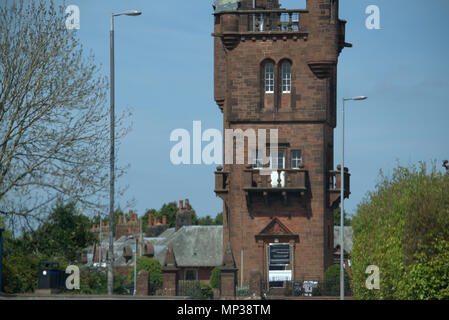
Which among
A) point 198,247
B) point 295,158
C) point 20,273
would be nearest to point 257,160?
point 295,158

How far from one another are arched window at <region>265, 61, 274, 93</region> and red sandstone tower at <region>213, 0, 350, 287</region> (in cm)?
7

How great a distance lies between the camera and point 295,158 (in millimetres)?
62125

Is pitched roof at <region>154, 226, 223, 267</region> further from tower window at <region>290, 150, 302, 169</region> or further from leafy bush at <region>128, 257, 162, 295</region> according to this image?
tower window at <region>290, 150, 302, 169</region>

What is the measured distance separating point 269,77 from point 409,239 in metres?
28.2

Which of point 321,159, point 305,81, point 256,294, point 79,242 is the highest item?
point 305,81

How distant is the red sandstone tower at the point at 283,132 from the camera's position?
202 feet

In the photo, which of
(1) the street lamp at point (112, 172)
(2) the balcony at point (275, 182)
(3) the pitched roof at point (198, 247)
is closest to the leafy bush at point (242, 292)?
(2) the balcony at point (275, 182)

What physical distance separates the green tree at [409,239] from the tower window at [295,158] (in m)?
14.9

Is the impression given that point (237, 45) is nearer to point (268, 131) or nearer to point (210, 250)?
point (268, 131)

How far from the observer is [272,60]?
62.4 m

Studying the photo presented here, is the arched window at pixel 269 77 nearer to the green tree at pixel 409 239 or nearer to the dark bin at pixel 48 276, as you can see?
the green tree at pixel 409 239

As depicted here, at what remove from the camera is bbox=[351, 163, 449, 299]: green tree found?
34.3 meters

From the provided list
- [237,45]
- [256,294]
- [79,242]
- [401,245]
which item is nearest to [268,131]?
[237,45]
